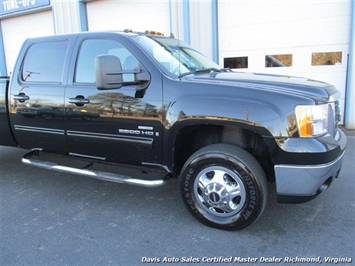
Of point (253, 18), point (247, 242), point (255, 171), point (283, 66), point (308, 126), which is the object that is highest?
point (253, 18)

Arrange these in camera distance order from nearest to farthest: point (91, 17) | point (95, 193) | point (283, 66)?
point (95, 193)
point (283, 66)
point (91, 17)

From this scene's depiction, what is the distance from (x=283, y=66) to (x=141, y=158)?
545 cm

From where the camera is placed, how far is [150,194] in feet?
12.6

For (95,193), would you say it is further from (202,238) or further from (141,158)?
(202,238)

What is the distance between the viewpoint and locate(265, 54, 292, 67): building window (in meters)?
7.46

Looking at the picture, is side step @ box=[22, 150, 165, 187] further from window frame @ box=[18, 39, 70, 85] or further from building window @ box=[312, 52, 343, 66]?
building window @ box=[312, 52, 343, 66]

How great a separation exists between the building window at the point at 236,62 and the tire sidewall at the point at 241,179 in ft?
18.4

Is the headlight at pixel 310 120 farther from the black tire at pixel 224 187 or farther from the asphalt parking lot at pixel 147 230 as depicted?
the asphalt parking lot at pixel 147 230

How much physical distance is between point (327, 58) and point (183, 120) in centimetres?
558

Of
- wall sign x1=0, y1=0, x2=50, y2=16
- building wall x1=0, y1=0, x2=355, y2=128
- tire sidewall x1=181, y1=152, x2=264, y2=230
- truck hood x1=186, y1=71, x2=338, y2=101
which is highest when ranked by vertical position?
wall sign x1=0, y1=0, x2=50, y2=16

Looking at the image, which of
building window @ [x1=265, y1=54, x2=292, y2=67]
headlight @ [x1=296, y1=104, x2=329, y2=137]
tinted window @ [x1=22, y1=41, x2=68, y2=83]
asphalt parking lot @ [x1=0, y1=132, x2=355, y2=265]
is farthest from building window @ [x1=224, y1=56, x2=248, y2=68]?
headlight @ [x1=296, y1=104, x2=329, y2=137]

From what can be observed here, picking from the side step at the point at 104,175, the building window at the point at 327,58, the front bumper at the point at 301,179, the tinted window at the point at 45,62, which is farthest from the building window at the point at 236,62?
the front bumper at the point at 301,179

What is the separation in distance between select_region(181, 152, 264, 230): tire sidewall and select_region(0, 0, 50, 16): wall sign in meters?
9.59

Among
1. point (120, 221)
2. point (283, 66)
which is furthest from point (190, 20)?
point (120, 221)
